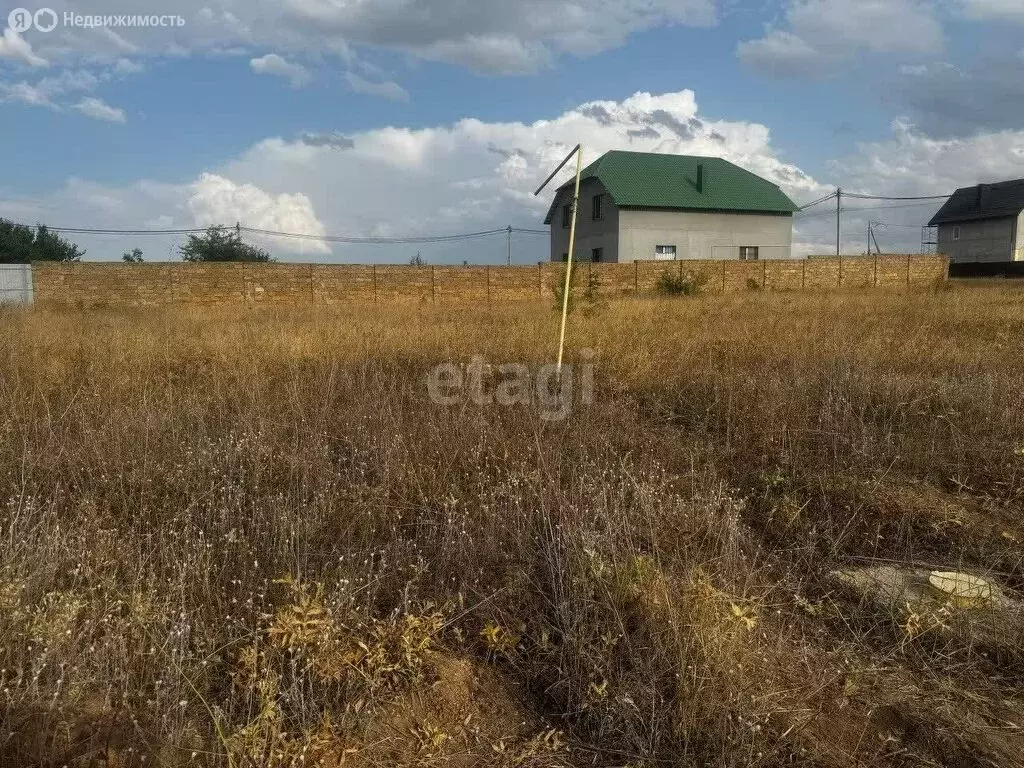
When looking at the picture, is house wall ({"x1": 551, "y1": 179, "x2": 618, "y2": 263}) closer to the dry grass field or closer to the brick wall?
the brick wall

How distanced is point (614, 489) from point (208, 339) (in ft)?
21.9

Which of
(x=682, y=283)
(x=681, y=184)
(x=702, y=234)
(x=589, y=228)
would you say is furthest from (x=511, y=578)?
(x=589, y=228)

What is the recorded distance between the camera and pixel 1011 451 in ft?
12.6

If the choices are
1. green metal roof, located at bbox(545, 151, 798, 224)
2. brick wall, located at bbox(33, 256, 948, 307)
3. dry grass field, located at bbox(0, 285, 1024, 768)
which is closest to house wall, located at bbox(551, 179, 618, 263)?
green metal roof, located at bbox(545, 151, 798, 224)

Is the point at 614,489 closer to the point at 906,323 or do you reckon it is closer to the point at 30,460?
the point at 30,460

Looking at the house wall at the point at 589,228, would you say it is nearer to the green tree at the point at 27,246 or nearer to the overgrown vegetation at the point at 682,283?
the overgrown vegetation at the point at 682,283

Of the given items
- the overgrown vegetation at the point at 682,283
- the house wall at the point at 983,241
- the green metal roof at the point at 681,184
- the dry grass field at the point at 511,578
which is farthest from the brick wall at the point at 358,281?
the house wall at the point at 983,241

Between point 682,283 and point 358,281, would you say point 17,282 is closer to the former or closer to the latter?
point 358,281

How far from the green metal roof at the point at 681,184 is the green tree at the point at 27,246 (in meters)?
25.5

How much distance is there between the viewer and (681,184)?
101 feet

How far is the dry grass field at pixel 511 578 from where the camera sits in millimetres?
1801

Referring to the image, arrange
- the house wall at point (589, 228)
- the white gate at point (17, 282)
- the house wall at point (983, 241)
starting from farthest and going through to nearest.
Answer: the house wall at point (983, 241) < the house wall at point (589, 228) < the white gate at point (17, 282)

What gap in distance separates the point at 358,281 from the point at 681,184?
17.7m

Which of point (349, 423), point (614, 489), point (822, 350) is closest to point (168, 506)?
point (349, 423)
